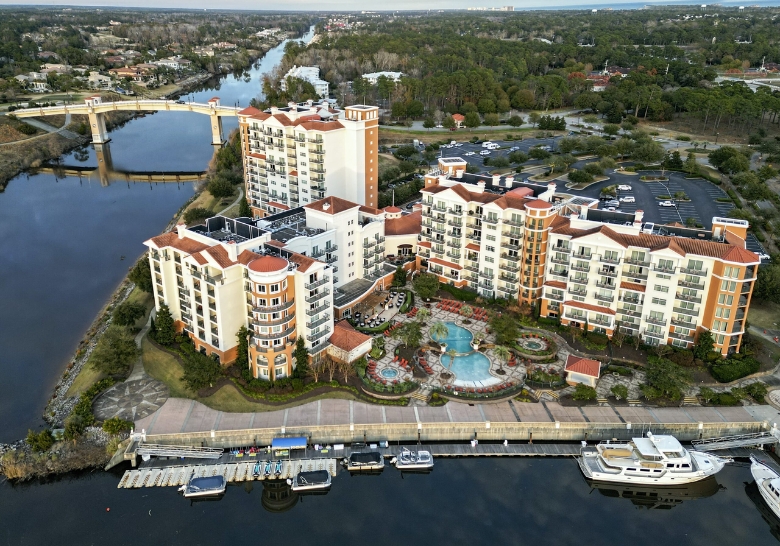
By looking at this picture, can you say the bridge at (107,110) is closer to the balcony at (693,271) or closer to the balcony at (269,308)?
the balcony at (269,308)

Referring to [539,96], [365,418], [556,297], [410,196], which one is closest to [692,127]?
[539,96]

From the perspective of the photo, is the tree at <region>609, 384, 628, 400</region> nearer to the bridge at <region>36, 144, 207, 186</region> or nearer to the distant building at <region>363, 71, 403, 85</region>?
the bridge at <region>36, 144, 207, 186</region>

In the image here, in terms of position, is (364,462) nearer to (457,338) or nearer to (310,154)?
(457,338)

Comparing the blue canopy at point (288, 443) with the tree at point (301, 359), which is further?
the tree at point (301, 359)

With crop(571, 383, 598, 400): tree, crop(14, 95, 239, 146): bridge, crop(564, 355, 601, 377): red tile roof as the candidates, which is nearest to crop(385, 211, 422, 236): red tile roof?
crop(564, 355, 601, 377): red tile roof

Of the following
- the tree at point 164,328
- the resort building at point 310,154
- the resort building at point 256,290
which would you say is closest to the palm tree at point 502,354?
the resort building at point 256,290

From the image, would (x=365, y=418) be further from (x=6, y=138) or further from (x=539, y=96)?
(x=539, y=96)
